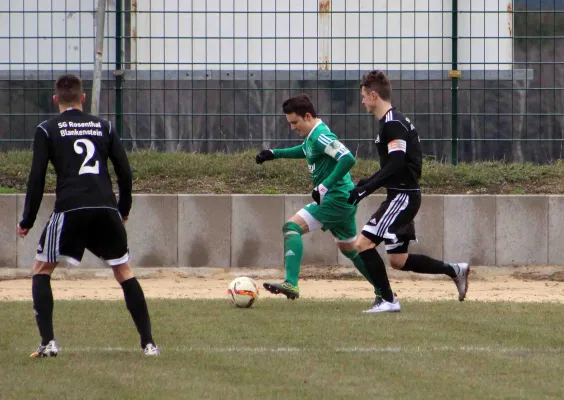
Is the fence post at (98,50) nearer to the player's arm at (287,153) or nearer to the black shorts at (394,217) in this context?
the player's arm at (287,153)

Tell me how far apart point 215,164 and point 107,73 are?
178 cm

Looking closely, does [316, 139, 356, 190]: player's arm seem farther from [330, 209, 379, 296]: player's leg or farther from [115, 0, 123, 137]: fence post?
[115, 0, 123, 137]: fence post

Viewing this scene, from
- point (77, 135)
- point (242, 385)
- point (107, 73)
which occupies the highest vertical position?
point (107, 73)

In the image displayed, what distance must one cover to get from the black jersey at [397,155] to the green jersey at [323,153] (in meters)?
0.53

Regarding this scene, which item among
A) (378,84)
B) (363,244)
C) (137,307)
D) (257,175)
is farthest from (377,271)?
(257,175)

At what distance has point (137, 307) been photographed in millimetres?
7258

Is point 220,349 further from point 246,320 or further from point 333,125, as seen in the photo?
point 333,125

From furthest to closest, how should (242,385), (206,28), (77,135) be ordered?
1. (206,28)
2. (77,135)
3. (242,385)

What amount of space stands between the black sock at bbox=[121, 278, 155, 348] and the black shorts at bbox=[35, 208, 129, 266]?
164mm

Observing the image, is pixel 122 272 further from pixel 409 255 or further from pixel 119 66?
pixel 119 66

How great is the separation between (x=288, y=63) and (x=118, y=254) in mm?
8169

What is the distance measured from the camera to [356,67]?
15.2m

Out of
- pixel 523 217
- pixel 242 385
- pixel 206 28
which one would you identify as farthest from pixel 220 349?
pixel 206 28

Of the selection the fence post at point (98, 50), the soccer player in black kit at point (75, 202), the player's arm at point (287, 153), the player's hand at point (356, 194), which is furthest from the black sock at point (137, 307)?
the fence post at point (98, 50)
